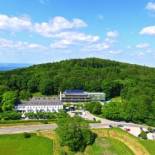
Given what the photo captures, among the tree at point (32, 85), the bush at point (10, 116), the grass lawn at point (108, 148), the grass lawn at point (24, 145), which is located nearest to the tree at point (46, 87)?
the tree at point (32, 85)

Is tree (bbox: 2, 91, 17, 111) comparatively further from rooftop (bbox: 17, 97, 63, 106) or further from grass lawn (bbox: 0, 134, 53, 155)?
grass lawn (bbox: 0, 134, 53, 155)

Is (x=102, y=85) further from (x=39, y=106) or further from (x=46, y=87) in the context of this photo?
(x=39, y=106)

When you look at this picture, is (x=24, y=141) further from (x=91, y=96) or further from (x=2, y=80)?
(x=2, y=80)

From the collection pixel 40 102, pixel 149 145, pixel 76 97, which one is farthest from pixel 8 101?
pixel 149 145

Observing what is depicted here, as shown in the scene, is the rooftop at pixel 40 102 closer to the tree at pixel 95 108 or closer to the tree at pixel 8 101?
the tree at pixel 8 101

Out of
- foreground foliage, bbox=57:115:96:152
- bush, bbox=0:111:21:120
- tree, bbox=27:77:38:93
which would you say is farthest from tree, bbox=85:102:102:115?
tree, bbox=27:77:38:93
